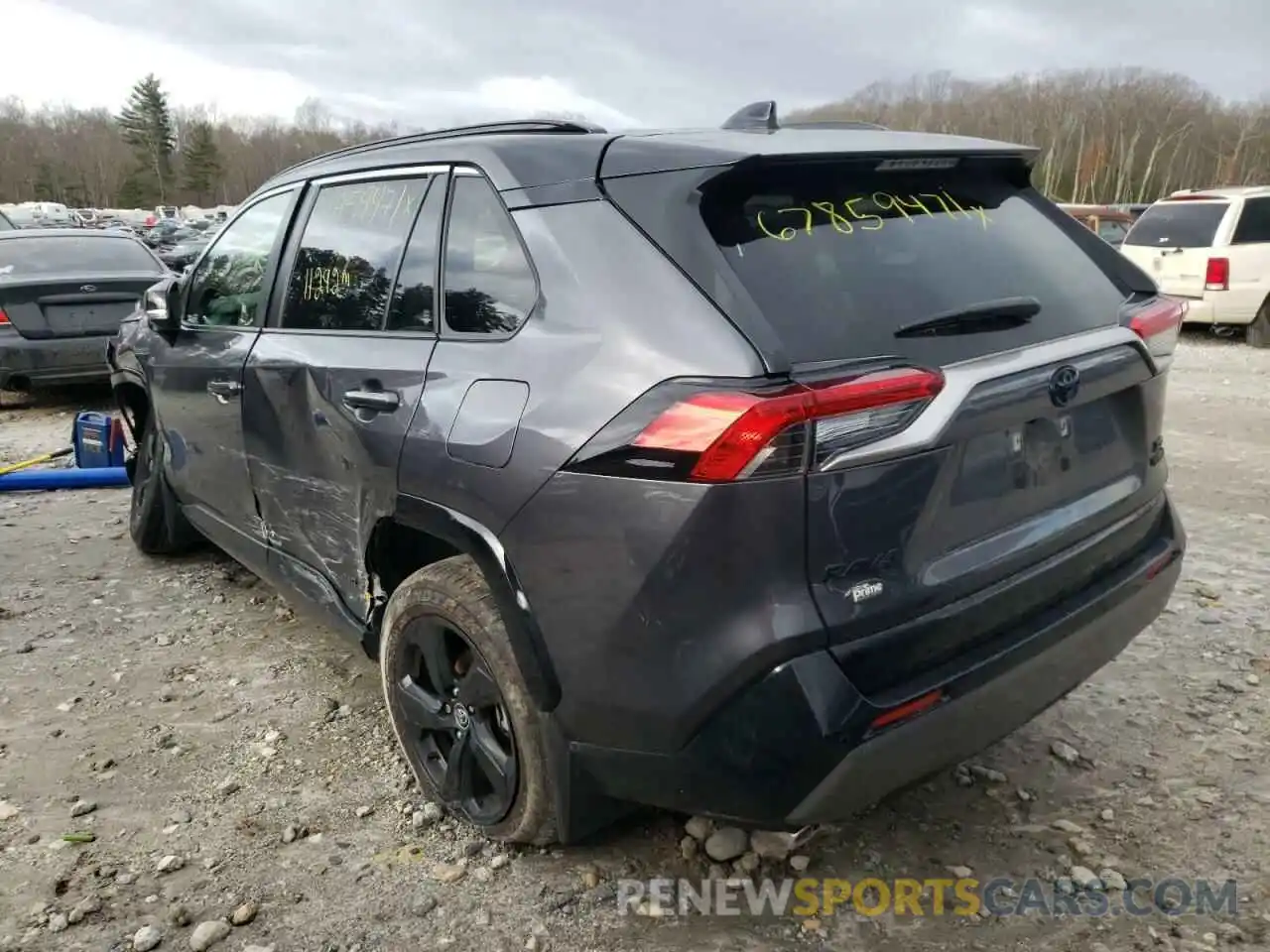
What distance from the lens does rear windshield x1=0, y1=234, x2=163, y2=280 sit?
8578mm

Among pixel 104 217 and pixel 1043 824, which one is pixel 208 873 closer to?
pixel 1043 824

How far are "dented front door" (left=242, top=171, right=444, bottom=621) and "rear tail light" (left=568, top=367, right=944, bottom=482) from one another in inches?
32.0

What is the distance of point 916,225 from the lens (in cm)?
233

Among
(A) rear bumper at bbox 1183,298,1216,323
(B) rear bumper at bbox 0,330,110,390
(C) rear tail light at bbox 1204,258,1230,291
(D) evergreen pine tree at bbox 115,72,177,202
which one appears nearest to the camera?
(B) rear bumper at bbox 0,330,110,390

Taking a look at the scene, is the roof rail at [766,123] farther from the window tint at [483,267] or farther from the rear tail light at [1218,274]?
the rear tail light at [1218,274]

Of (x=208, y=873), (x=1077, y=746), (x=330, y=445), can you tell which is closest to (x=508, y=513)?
(x=330, y=445)

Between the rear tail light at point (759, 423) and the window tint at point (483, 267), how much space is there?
534mm

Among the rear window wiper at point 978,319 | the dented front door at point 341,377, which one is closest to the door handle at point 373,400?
the dented front door at point 341,377

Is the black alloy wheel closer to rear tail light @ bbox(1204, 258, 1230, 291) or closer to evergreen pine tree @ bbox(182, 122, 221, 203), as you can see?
rear tail light @ bbox(1204, 258, 1230, 291)

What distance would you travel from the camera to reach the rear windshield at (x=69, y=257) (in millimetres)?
8578

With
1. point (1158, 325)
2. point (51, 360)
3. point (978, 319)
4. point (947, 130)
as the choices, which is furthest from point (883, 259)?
point (947, 130)

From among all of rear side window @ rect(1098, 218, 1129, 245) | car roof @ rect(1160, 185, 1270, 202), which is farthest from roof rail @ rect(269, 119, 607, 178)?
rear side window @ rect(1098, 218, 1129, 245)

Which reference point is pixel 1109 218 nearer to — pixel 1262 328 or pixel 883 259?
pixel 1262 328

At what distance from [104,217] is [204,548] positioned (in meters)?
69.8
